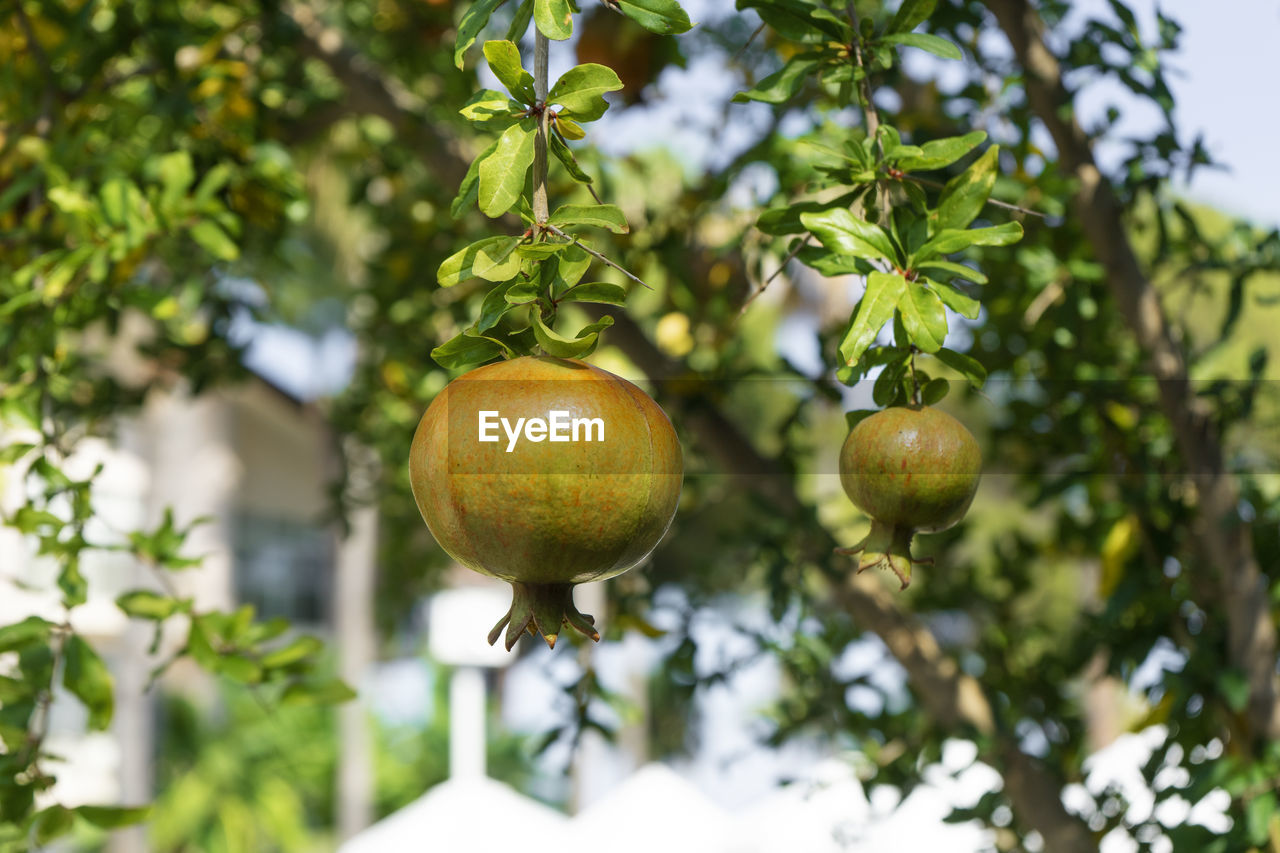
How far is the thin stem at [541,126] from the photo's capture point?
Answer: 0.77 meters

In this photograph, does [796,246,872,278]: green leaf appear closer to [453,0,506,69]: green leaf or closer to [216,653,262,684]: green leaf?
[453,0,506,69]: green leaf

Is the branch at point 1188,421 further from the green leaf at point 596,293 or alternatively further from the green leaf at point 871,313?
the green leaf at point 596,293

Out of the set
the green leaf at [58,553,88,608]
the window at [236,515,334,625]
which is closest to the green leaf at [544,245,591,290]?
the green leaf at [58,553,88,608]

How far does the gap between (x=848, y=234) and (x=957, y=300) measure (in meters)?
0.10

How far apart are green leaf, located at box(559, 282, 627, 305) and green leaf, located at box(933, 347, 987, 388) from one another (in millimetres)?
265

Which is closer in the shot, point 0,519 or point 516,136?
point 516,136

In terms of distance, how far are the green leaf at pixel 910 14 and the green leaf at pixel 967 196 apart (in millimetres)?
169

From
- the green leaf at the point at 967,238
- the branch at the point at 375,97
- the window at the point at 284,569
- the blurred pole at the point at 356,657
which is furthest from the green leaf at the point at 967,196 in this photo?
the window at the point at 284,569

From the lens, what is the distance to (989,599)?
2977mm

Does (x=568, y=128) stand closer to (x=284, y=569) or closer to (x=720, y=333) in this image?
Answer: (x=720, y=333)

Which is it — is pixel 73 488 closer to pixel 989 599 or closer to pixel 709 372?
pixel 709 372

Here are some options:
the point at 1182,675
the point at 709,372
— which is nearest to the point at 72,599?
the point at 709,372

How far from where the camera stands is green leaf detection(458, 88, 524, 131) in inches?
31.2

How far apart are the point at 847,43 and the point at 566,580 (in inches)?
22.0
